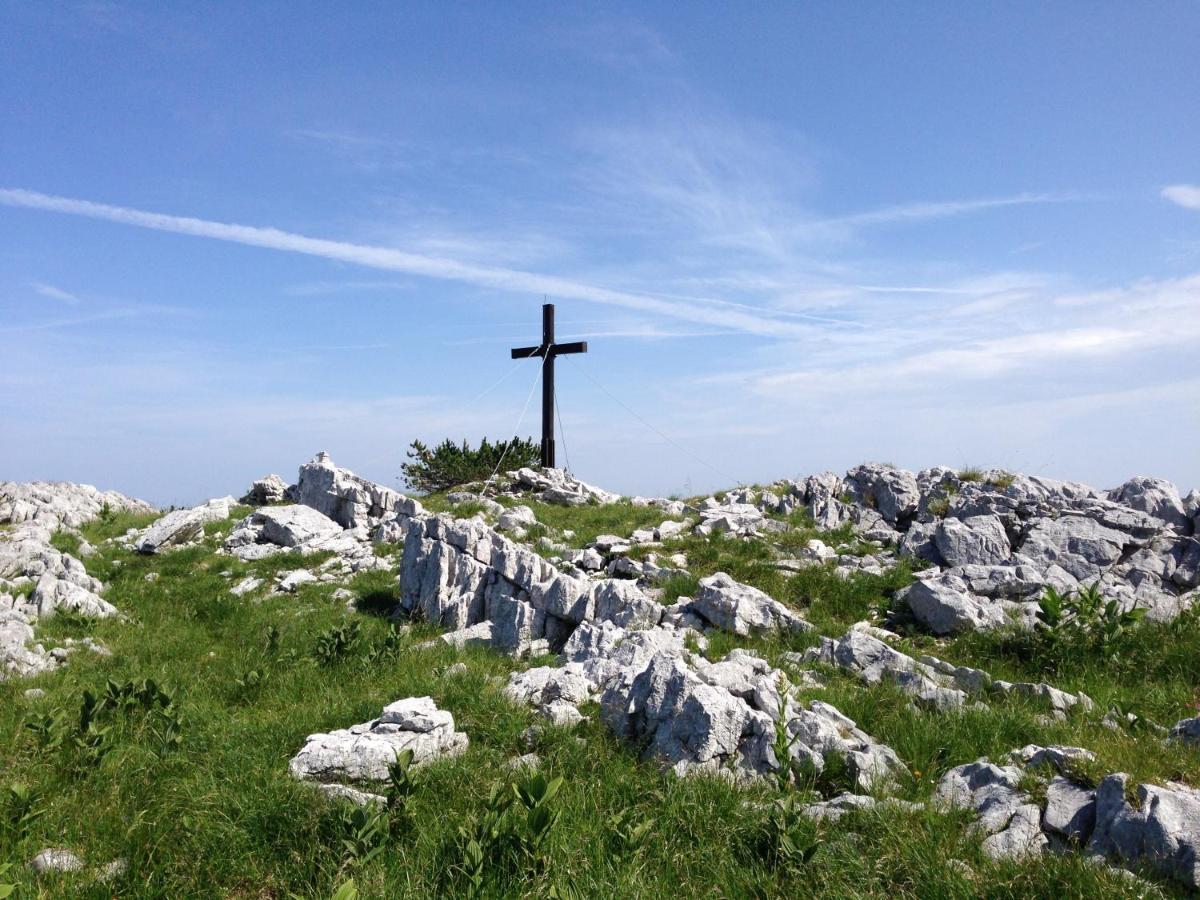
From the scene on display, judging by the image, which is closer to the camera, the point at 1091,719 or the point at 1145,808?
the point at 1145,808

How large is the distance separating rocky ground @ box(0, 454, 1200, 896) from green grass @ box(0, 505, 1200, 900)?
3 centimetres

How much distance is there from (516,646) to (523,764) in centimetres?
414

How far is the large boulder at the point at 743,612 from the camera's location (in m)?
10.3

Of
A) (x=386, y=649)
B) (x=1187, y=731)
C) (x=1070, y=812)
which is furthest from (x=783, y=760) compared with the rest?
(x=386, y=649)

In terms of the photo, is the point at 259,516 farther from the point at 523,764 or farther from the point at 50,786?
the point at 523,764

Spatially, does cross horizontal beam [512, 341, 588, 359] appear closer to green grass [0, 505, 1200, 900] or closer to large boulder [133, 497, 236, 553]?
large boulder [133, 497, 236, 553]

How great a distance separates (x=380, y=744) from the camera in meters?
6.22

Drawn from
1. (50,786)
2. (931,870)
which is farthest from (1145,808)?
(50,786)

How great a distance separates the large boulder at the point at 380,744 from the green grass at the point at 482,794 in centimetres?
26

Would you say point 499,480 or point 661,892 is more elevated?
point 499,480

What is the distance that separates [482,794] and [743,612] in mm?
5483

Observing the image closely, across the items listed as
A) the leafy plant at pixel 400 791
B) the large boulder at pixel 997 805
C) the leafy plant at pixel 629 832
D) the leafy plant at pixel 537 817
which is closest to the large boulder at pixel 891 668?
the large boulder at pixel 997 805

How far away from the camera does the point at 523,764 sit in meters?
6.18

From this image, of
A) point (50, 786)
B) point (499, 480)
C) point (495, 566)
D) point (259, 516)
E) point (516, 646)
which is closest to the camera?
point (50, 786)
